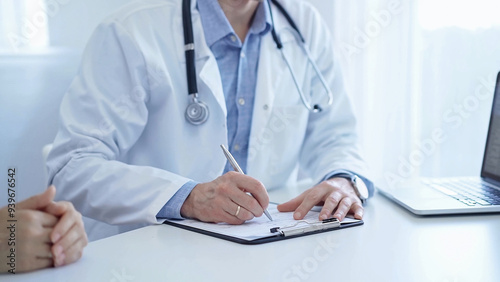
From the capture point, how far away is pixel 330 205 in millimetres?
965

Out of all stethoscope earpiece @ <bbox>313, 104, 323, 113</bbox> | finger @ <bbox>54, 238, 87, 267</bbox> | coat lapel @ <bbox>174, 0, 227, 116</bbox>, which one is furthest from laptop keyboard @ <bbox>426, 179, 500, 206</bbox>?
finger @ <bbox>54, 238, 87, 267</bbox>

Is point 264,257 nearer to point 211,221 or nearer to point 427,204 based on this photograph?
point 211,221

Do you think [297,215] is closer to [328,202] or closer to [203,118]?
[328,202]

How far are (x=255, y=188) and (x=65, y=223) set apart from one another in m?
0.33

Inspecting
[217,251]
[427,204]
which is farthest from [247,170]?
[217,251]

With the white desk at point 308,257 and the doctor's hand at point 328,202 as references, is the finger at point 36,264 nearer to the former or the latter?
the white desk at point 308,257

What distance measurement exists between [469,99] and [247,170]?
899 mm

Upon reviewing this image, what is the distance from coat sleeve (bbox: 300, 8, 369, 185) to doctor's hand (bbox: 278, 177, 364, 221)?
0.21m

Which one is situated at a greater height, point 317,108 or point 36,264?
point 317,108

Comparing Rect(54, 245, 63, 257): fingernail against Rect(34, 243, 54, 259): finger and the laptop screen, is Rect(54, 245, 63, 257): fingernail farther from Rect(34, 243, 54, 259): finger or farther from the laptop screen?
the laptop screen

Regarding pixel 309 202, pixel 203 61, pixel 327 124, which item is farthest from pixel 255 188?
pixel 327 124

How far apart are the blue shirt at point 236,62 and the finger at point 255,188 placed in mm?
380

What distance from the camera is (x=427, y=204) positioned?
40.5 inches

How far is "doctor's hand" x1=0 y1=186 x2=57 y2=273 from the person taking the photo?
67 centimetres
